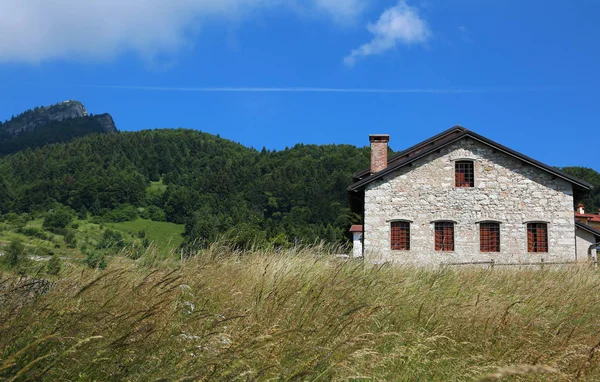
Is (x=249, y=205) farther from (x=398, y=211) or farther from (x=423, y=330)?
(x=423, y=330)

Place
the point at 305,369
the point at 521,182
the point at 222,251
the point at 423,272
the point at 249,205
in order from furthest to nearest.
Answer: the point at 249,205 → the point at 521,182 → the point at 423,272 → the point at 222,251 → the point at 305,369

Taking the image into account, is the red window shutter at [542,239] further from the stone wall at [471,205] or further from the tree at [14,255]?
the tree at [14,255]

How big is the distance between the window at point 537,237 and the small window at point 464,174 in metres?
3.15

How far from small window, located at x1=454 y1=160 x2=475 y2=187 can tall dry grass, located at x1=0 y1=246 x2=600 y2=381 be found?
16323 millimetres

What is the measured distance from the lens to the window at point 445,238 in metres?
21.8

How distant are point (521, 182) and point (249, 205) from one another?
253 ft

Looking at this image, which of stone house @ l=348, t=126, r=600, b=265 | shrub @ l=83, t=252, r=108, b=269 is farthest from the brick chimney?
shrub @ l=83, t=252, r=108, b=269

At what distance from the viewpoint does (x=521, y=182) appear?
71.3 feet

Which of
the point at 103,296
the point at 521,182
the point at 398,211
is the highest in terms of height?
the point at 521,182

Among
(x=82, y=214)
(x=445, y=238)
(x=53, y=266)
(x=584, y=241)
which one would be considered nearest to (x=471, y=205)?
(x=445, y=238)

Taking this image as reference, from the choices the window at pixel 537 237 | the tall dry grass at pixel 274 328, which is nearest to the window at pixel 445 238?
the window at pixel 537 237

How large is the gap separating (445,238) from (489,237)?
192cm

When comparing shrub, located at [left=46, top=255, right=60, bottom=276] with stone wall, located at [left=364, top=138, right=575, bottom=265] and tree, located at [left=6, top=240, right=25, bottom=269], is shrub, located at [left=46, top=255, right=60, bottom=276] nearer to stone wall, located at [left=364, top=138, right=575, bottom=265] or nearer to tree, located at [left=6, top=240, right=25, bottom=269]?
tree, located at [left=6, top=240, right=25, bottom=269]

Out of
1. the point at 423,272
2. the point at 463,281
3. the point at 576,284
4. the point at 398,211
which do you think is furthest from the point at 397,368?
the point at 398,211
